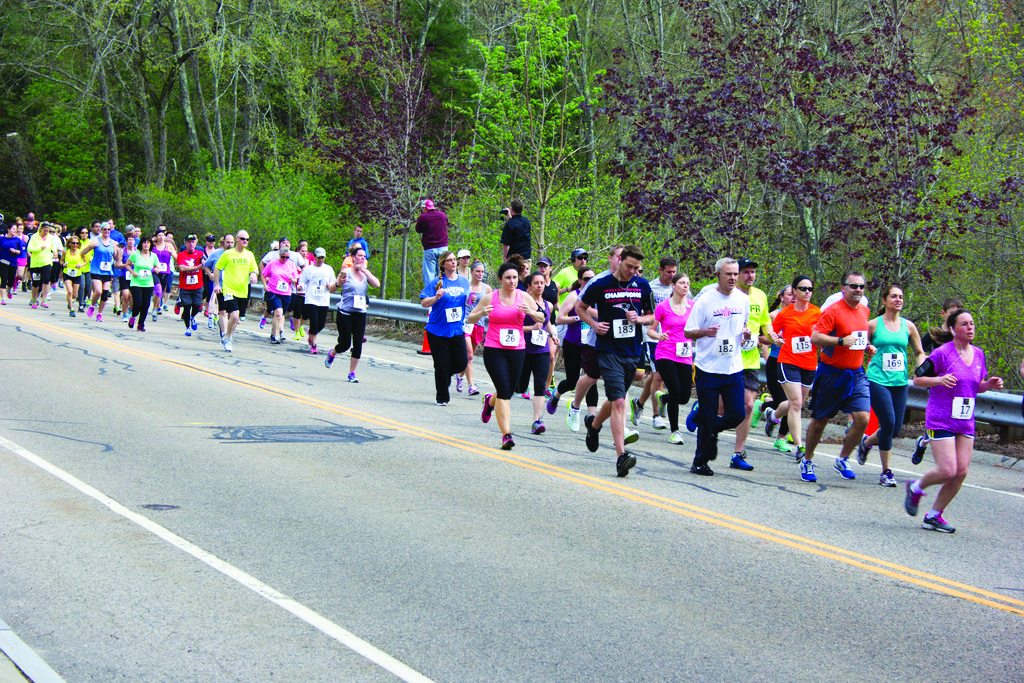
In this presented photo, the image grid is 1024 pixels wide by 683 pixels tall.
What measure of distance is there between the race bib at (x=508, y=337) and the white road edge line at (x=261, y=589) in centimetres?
410

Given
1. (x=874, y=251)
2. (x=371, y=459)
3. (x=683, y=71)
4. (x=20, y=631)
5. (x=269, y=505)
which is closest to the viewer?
(x=20, y=631)

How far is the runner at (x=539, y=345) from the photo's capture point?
445 inches

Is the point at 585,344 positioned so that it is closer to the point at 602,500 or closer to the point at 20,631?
the point at 602,500

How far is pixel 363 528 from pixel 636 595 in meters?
2.08

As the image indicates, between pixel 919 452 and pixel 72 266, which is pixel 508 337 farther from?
pixel 72 266

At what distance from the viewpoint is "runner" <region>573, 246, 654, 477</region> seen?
9.12 metres

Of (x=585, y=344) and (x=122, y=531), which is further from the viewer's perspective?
(x=585, y=344)

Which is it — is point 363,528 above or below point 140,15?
below

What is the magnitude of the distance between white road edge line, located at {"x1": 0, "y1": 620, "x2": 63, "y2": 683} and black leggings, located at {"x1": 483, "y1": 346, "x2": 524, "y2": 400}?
5.71 meters

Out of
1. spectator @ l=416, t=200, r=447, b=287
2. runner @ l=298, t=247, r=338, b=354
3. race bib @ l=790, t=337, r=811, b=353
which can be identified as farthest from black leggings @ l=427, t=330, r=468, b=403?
runner @ l=298, t=247, r=338, b=354

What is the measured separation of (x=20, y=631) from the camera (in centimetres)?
511

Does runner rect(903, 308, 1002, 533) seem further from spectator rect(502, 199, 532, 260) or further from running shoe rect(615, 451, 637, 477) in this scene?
spectator rect(502, 199, 532, 260)

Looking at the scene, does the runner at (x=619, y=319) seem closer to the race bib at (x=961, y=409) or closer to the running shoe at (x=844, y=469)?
the running shoe at (x=844, y=469)

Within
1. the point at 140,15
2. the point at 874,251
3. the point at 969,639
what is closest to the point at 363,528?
the point at 969,639
